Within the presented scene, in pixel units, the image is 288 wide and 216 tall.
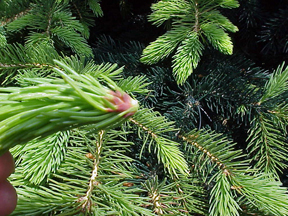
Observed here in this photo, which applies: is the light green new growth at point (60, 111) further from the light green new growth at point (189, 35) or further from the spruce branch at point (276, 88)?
the spruce branch at point (276, 88)

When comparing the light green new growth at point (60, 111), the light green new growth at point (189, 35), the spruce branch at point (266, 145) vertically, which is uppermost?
the light green new growth at point (60, 111)

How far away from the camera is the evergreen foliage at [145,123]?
0.73ft

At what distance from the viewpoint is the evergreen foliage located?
0.73ft

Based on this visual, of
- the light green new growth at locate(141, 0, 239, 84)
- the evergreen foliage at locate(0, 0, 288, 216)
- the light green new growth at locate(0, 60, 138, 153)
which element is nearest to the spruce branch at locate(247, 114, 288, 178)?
the evergreen foliage at locate(0, 0, 288, 216)

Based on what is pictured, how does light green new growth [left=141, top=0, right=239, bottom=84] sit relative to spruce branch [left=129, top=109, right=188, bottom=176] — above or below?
above

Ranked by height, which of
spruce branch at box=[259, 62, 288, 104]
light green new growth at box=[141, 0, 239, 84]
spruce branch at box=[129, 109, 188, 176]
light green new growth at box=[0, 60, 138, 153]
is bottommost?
spruce branch at box=[259, 62, 288, 104]

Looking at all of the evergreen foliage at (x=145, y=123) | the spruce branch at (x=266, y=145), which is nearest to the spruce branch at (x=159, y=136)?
the evergreen foliage at (x=145, y=123)

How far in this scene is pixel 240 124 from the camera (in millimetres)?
603

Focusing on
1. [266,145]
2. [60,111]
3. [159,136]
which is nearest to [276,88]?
[266,145]

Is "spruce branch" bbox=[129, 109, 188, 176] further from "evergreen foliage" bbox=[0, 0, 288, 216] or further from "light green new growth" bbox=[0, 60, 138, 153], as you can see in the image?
"light green new growth" bbox=[0, 60, 138, 153]

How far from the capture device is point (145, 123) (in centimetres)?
49

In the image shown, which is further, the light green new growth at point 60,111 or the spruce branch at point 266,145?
the spruce branch at point 266,145

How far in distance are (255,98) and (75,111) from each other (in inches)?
18.3

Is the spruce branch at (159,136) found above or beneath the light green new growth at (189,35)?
beneath
